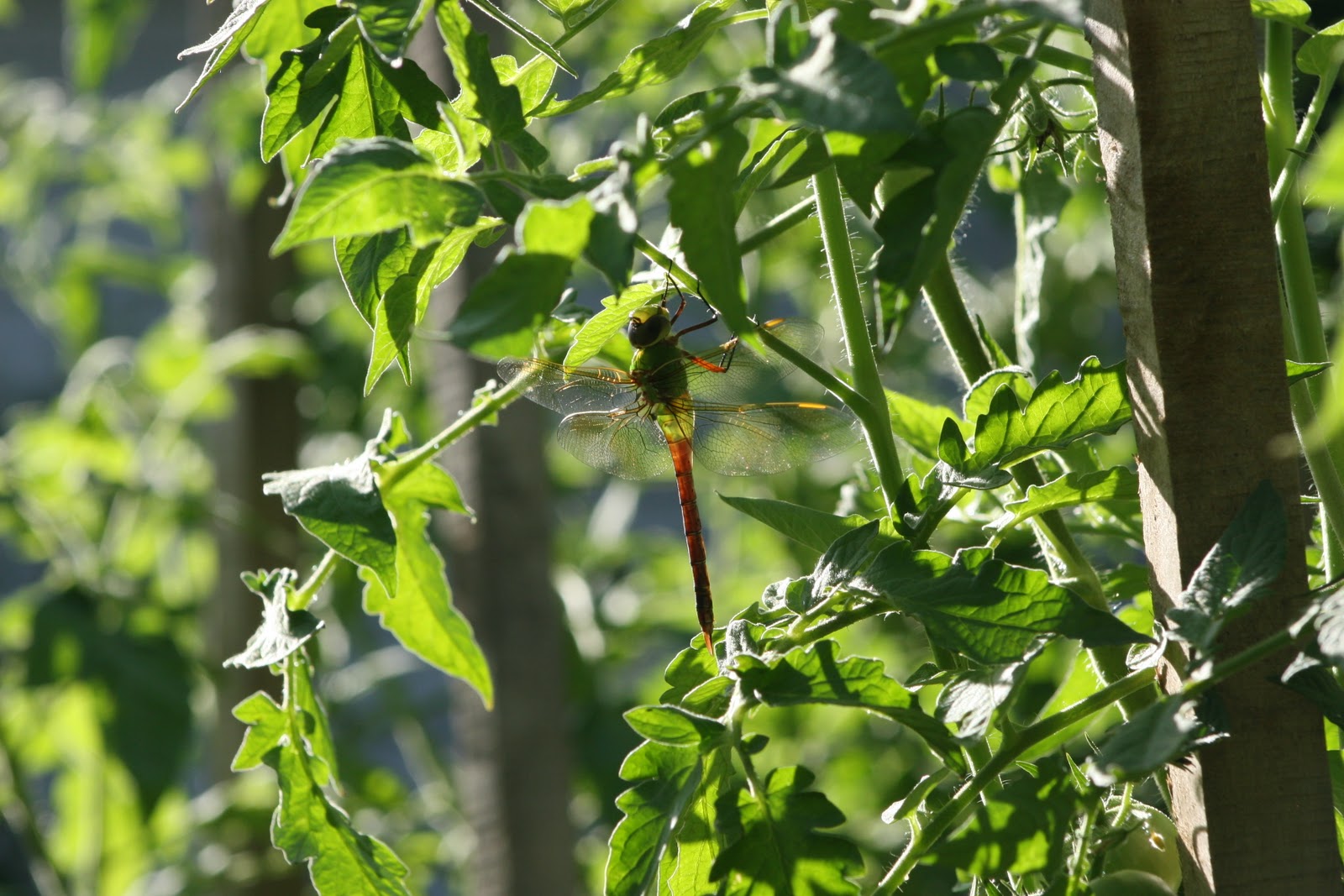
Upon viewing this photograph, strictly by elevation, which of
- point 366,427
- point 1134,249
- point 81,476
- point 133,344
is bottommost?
point 133,344

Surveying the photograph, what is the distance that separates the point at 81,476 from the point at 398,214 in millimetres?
1227

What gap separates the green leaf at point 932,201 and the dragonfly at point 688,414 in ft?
0.79

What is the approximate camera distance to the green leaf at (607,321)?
41cm

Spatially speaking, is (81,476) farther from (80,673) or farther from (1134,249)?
(1134,249)

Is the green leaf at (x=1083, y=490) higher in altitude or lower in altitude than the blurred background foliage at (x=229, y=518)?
higher

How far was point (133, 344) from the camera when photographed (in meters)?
2.30

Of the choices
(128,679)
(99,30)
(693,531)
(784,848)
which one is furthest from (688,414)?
(99,30)

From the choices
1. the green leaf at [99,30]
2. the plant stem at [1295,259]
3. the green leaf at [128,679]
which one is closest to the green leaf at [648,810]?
the plant stem at [1295,259]

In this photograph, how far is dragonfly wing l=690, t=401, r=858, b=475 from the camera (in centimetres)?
58

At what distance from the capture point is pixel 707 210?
266mm

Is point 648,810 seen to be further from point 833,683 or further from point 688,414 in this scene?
point 688,414

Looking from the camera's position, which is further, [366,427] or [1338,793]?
[366,427]

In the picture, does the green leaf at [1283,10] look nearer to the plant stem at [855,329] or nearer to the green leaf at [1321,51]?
the green leaf at [1321,51]

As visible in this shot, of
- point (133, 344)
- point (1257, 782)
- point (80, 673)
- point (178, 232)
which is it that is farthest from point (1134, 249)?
point (133, 344)
